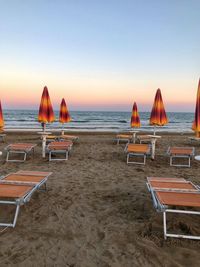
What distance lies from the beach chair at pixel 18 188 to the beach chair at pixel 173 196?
1.95m

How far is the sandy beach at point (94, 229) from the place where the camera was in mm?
2408

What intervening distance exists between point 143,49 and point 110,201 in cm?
1560

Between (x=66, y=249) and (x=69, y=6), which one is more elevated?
(x=69, y=6)

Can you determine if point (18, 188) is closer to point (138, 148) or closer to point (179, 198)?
point (179, 198)

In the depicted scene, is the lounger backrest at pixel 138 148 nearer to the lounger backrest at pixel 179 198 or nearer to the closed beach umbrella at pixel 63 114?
the lounger backrest at pixel 179 198

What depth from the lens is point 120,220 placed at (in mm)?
3320

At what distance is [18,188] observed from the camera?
11.4 ft

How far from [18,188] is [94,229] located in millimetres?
1442

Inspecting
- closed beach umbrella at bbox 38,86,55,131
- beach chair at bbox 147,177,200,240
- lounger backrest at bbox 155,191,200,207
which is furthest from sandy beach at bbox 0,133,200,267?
closed beach umbrella at bbox 38,86,55,131

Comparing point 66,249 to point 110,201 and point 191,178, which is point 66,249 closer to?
point 110,201

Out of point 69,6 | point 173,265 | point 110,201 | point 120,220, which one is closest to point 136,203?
point 110,201

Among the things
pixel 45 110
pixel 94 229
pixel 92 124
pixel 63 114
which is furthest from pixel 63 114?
pixel 92 124

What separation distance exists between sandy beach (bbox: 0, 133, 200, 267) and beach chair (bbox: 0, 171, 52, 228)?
306 mm

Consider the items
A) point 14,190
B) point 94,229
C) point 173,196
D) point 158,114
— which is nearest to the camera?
point 94,229
